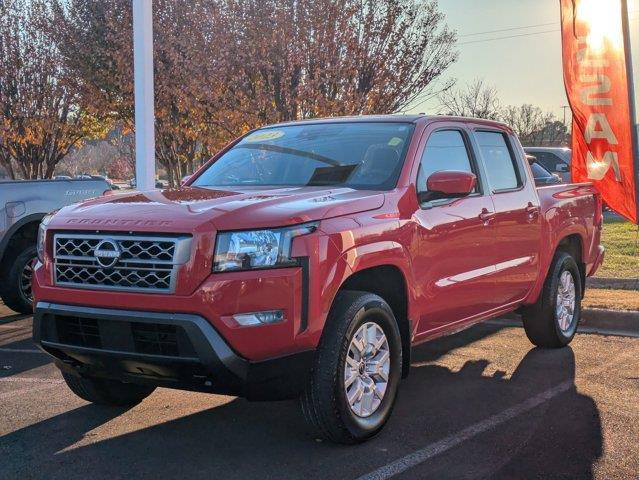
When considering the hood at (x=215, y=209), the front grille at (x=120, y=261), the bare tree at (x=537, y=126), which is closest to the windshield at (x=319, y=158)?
the hood at (x=215, y=209)

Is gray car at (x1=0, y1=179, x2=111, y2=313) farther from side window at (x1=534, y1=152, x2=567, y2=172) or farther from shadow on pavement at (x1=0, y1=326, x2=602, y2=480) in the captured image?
side window at (x1=534, y1=152, x2=567, y2=172)

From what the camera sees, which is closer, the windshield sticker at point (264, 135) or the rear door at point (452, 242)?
the rear door at point (452, 242)

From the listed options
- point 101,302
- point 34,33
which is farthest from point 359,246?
point 34,33

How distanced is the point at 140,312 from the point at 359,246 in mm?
1222

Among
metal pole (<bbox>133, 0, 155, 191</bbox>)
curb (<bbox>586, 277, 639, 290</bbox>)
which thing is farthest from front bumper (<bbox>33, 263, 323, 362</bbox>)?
curb (<bbox>586, 277, 639, 290</bbox>)

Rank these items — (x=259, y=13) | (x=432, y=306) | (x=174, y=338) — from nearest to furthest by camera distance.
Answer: (x=174, y=338)
(x=432, y=306)
(x=259, y=13)

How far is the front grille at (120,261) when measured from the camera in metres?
3.88

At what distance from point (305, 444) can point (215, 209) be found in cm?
145

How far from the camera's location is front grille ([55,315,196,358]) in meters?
3.84

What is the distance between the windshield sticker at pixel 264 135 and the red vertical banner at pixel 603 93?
5293 mm

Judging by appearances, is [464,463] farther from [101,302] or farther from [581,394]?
[101,302]

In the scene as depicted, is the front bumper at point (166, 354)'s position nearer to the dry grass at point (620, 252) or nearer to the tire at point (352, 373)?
the tire at point (352, 373)

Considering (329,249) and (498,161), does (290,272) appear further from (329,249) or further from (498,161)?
(498,161)

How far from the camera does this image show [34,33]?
58.2 ft
